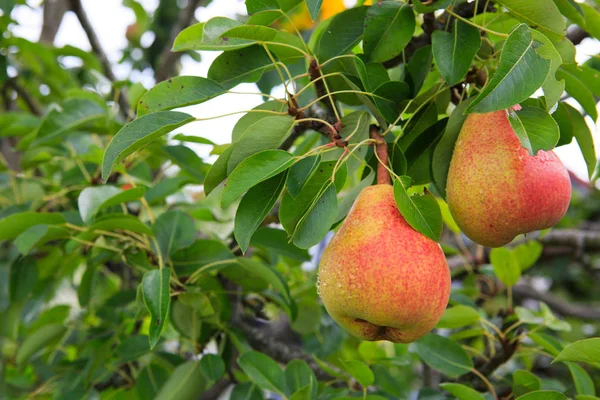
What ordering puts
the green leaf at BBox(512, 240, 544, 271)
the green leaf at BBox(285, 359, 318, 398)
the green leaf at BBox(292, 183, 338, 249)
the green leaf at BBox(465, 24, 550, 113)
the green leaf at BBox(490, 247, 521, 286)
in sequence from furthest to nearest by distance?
the green leaf at BBox(512, 240, 544, 271)
the green leaf at BBox(490, 247, 521, 286)
the green leaf at BBox(285, 359, 318, 398)
the green leaf at BBox(292, 183, 338, 249)
the green leaf at BBox(465, 24, 550, 113)

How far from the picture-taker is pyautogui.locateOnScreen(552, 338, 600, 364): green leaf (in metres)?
0.81

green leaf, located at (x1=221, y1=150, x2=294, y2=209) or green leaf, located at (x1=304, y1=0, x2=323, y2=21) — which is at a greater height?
green leaf, located at (x1=304, y1=0, x2=323, y2=21)

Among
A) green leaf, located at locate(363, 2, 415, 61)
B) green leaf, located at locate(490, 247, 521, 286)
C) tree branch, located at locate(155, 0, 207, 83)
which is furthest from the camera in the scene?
tree branch, located at locate(155, 0, 207, 83)

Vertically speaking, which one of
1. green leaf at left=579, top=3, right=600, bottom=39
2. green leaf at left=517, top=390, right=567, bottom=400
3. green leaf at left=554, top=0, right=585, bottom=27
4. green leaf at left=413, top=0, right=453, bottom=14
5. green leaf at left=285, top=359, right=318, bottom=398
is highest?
green leaf at left=413, top=0, right=453, bottom=14

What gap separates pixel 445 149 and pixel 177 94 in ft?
1.26

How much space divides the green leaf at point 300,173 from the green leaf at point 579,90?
415mm

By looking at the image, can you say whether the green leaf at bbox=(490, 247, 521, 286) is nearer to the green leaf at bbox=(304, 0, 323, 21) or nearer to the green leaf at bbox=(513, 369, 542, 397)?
the green leaf at bbox=(513, 369, 542, 397)

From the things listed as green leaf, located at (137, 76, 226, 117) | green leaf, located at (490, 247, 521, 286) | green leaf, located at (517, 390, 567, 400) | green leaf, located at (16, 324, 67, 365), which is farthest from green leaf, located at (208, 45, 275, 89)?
green leaf, located at (16, 324, 67, 365)

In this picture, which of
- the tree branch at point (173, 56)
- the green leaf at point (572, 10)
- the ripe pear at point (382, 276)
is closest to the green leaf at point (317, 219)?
the ripe pear at point (382, 276)

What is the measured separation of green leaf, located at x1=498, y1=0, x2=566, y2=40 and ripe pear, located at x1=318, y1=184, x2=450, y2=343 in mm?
316

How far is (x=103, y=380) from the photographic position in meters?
1.50

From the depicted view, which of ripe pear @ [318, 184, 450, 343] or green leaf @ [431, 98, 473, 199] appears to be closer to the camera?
ripe pear @ [318, 184, 450, 343]

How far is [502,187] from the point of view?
31.2 inches

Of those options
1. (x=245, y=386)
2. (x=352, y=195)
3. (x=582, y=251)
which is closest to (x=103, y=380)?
(x=245, y=386)
